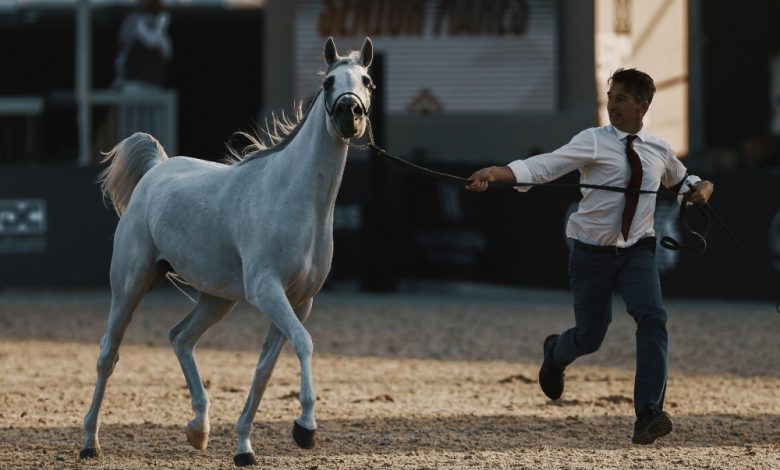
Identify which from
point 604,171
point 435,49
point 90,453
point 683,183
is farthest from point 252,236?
point 435,49

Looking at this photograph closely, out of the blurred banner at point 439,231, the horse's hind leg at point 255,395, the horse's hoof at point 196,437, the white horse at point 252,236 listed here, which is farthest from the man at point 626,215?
the blurred banner at point 439,231

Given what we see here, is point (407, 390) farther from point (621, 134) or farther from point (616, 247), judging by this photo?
point (621, 134)

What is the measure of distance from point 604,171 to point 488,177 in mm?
665

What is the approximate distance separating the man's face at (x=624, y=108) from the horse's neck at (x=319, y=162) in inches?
54.3

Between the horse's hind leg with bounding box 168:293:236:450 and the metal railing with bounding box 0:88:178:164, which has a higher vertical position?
the metal railing with bounding box 0:88:178:164

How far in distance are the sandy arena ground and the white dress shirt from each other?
3.89ft

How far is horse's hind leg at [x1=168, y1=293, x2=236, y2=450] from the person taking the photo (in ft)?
25.4

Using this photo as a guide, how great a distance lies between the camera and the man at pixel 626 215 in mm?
7523

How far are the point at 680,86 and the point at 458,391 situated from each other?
504 inches

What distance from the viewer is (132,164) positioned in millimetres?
8648

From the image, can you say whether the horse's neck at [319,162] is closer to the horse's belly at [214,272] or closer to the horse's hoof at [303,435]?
the horse's belly at [214,272]

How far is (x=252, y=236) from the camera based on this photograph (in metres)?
7.33

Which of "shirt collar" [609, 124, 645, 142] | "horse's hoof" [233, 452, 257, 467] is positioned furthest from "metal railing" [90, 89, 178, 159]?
"shirt collar" [609, 124, 645, 142]

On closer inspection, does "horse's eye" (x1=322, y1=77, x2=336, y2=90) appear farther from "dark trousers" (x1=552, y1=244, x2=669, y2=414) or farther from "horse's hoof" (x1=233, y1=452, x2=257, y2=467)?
"horse's hoof" (x1=233, y1=452, x2=257, y2=467)
